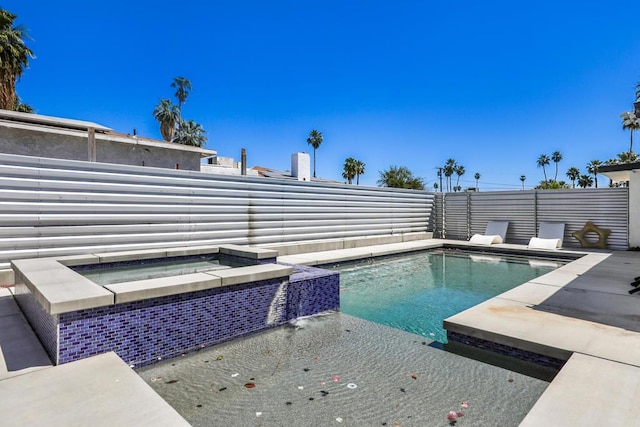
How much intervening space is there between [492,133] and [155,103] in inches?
1162

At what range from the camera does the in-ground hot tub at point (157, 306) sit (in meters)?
Result: 2.60

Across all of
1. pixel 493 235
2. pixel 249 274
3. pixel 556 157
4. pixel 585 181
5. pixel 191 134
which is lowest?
pixel 493 235

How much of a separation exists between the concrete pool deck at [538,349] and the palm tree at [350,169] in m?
33.0

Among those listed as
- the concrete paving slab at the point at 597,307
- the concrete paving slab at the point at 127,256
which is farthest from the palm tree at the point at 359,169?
the concrete paving slab at the point at 597,307

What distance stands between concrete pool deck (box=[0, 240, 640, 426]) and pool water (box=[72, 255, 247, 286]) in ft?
2.88

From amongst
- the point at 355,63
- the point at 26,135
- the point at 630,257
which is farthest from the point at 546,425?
the point at 355,63

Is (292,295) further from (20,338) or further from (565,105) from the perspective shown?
(565,105)

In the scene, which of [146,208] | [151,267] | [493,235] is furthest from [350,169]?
[151,267]

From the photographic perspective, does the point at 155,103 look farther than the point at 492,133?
Yes

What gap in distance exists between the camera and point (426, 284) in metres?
6.20

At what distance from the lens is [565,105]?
1753 centimetres

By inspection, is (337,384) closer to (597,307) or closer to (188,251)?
(597,307)

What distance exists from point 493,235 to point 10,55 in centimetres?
1983

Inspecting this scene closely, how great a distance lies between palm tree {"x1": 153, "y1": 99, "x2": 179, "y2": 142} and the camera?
31.8m
